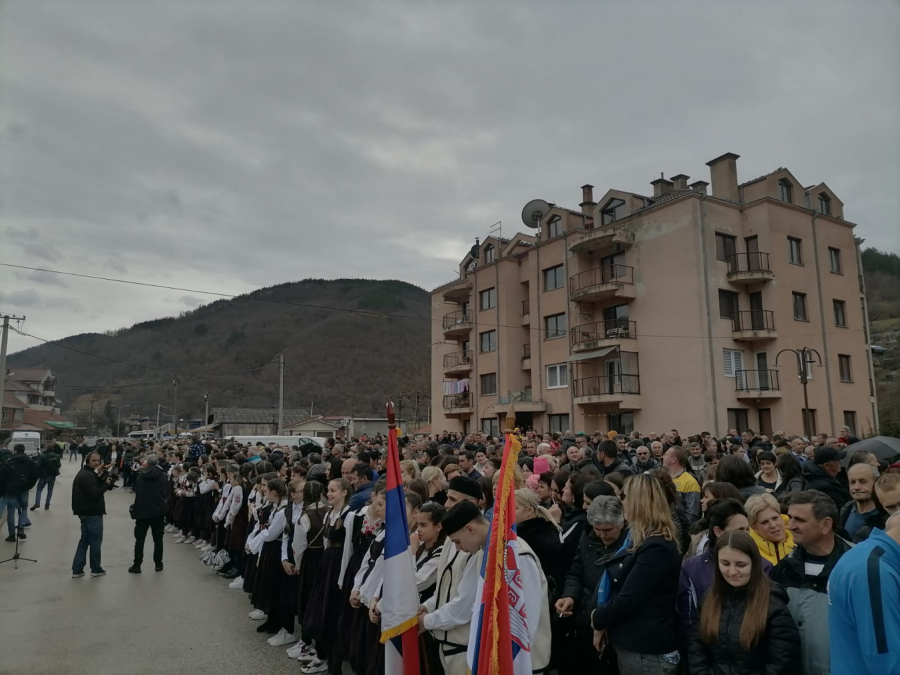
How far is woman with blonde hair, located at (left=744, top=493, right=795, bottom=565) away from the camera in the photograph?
4.22m

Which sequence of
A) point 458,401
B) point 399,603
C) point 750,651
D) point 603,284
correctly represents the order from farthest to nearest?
point 458,401
point 603,284
point 399,603
point 750,651

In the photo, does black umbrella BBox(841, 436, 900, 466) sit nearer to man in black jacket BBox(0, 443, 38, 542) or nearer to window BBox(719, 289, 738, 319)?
man in black jacket BBox(0, 443, 38, 542)

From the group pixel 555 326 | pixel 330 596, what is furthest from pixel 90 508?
pixel 555 326

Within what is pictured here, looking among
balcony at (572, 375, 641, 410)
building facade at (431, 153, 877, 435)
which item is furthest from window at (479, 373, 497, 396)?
balcony at (572, 375, 641, 410)

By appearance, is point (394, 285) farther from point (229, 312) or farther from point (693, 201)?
point (693, 201)

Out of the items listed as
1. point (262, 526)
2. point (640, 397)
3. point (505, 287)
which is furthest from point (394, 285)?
point (262, 526)

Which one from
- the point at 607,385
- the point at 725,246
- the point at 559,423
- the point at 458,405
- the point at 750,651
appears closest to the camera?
the point at 750,651

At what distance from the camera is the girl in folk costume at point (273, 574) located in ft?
22.9

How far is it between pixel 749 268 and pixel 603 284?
20.6 feet

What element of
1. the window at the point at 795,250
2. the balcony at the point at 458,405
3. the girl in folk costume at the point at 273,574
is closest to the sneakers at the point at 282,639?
the girl in folk costume at the point at 273,574

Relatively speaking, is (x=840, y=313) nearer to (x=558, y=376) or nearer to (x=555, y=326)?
(x=555, y=326)

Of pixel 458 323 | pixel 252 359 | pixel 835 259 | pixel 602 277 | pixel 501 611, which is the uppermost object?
pixel 252 359

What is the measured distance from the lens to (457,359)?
3928cm

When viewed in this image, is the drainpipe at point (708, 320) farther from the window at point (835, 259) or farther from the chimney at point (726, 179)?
the window at point (835, 259)
